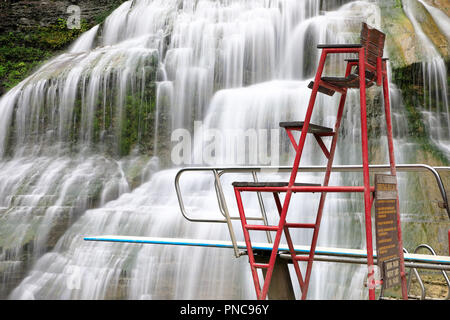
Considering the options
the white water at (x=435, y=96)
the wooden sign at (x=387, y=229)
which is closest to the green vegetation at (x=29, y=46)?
the white water at (x=435, y=96)

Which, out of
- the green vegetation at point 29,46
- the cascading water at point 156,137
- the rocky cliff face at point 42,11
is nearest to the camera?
the cascading water at point 156,137

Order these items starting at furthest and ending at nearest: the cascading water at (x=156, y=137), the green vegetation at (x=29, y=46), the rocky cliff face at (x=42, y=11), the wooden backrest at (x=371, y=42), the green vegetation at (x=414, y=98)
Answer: the rocky cliff face at (x=42, y=11) → the green vegetation at (x=29, y=46) → the green vegetation at (x=414, y=98) → the cascading water at (x=156, y=137) → the wooden backrest at (x=371, y=42)

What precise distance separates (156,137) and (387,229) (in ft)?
36.1

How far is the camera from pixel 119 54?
14719 millimetres

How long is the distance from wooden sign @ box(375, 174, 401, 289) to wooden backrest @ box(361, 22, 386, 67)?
63 cm

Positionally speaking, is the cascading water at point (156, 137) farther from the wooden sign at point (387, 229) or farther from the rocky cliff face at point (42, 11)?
the wooden sign at point (387, 229)

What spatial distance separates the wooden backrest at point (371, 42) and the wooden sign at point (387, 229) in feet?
2.06

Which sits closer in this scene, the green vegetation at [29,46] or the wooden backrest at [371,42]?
the wooden backrest at [371,42]

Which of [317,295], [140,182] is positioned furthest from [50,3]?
[317,295]

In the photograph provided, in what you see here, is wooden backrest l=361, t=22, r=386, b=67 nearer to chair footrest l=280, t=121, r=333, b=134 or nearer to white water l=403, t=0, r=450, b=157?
chair footrest l=280, t=121, r=333, b=134

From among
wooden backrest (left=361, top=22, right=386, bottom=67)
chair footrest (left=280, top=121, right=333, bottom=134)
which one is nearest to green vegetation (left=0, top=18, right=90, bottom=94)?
chair footrest (left=280, top=121, right=333, bottom=134)

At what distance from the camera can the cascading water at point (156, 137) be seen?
854 centimetres

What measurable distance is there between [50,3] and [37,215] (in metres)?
11.2

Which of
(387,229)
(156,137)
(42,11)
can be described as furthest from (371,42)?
(42,11)
